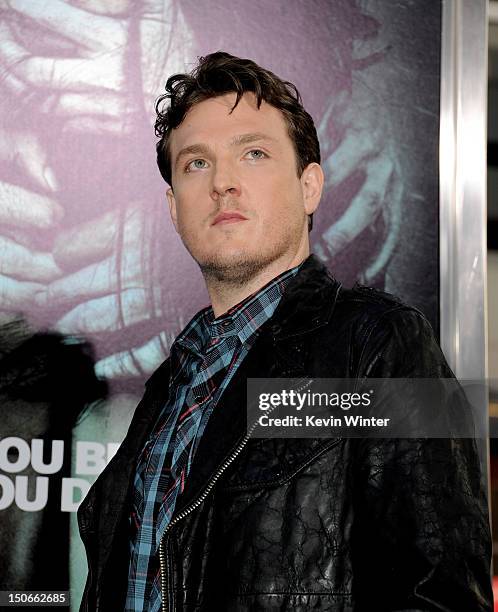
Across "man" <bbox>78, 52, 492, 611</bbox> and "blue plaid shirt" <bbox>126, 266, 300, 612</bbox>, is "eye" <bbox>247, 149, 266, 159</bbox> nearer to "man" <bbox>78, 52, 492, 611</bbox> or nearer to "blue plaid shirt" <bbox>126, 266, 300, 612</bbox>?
"man" <bbox>78, 52, 492, 611</bbox>

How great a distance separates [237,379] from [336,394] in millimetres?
160

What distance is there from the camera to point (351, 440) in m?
1.14

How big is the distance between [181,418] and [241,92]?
2.00 ft

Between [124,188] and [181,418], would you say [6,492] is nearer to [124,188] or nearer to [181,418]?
[181,418]

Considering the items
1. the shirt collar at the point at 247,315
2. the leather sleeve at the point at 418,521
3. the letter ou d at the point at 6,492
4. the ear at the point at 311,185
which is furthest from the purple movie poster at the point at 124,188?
the leather sleeve at the point at 418,521

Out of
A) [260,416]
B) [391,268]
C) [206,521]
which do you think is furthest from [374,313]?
[391,268]

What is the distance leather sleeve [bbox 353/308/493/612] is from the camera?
967 mm

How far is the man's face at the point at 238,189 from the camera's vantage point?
142 cm

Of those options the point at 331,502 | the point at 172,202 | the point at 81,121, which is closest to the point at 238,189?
the point at 172,202

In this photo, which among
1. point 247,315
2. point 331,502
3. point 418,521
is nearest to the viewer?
point 418,521

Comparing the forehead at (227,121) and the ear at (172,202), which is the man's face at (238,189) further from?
the ear at (172,202)

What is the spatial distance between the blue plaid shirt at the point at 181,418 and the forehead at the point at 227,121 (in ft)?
0.88

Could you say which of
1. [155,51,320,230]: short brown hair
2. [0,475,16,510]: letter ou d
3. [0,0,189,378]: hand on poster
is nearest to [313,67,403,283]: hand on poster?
[155,51,320,230]: short brown hair

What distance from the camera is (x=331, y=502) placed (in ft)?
3.66
